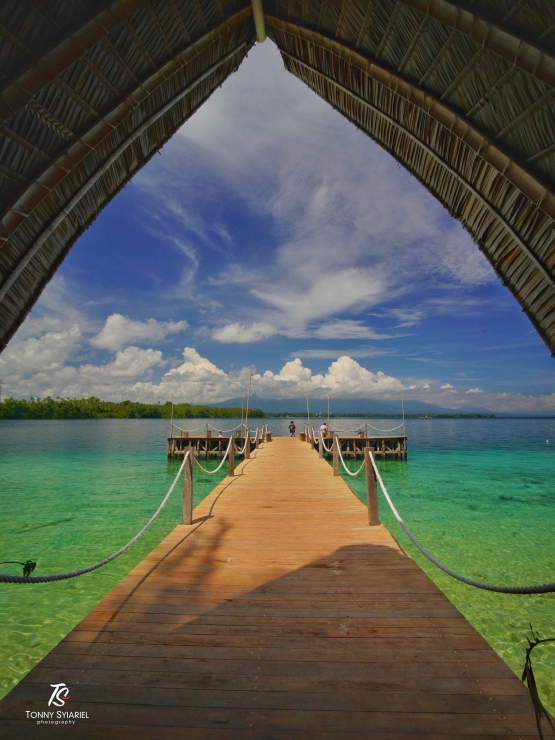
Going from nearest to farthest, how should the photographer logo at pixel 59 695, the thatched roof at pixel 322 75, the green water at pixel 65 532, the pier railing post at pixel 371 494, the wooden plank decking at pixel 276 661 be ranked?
the wooden plank decking at pixel 276 661 → the photographer logo at pixel 59 695 → the thatched roof at pixel 322 75 → the green water at pixel 65 532 → the pier railing post at pixel 371 494

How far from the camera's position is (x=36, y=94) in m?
2.58

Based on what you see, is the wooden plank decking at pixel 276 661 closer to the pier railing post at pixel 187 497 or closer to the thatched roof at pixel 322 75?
the pier railing post at pixel 187 497

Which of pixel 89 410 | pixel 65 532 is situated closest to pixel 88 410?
pixel 89 410

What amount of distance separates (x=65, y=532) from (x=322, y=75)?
13304 millimetres

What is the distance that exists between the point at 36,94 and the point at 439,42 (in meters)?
3.39

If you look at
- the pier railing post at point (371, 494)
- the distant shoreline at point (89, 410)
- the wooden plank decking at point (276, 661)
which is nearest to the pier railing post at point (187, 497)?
the wooden plank decking at point (276, 661)

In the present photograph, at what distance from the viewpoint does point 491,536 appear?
10547 millimetres

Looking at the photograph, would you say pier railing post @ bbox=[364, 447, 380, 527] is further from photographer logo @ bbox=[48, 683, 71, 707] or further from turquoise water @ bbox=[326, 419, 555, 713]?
photographer logo @ bbox=[48, 683, 71, 707]

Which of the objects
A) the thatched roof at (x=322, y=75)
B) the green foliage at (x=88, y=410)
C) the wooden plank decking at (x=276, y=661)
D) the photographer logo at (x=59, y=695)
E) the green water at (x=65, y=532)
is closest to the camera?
the wooden plank decking at (x=276, y=661)

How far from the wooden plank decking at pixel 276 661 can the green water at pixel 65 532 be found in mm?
2827

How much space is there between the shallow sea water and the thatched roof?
5410mm

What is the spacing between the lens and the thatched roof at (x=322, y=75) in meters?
2.55

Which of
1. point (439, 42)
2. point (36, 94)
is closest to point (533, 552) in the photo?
point (439, 42)

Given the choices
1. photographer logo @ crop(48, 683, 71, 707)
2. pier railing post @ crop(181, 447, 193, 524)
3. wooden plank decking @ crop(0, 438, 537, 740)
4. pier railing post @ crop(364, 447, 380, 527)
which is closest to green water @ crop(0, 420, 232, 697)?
pier railing post @ crop(181, 447, 193, 524)
